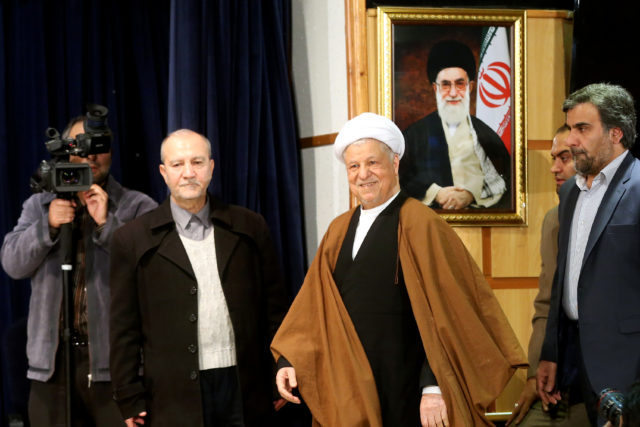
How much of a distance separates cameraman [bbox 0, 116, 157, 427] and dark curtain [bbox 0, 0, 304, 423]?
0.61 m

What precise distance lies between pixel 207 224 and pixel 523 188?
160 centimetres

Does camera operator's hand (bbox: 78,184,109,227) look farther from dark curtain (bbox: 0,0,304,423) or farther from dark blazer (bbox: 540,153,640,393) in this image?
dark blazer (bbox: 540,153,640,393)

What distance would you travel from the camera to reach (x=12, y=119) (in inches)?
153

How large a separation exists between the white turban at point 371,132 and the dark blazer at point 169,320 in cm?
65

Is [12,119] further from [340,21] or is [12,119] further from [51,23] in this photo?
[340,21]

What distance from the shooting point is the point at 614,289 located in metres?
2.82

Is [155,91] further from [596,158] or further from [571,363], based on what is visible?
[571,363]

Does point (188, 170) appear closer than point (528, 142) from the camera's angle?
Yes

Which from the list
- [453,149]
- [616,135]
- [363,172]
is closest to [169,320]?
[363,172]

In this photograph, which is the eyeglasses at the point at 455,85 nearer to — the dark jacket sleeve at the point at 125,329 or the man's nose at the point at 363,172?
the man's nose at the point at 363,172

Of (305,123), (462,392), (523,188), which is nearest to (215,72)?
(305,123)

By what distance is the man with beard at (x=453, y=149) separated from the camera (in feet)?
12.4

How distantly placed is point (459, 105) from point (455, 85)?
0.10 m

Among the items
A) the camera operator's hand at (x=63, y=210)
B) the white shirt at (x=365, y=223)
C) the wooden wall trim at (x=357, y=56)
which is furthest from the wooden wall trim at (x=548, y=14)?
the camera operator's hand at (x=63, y=210)
